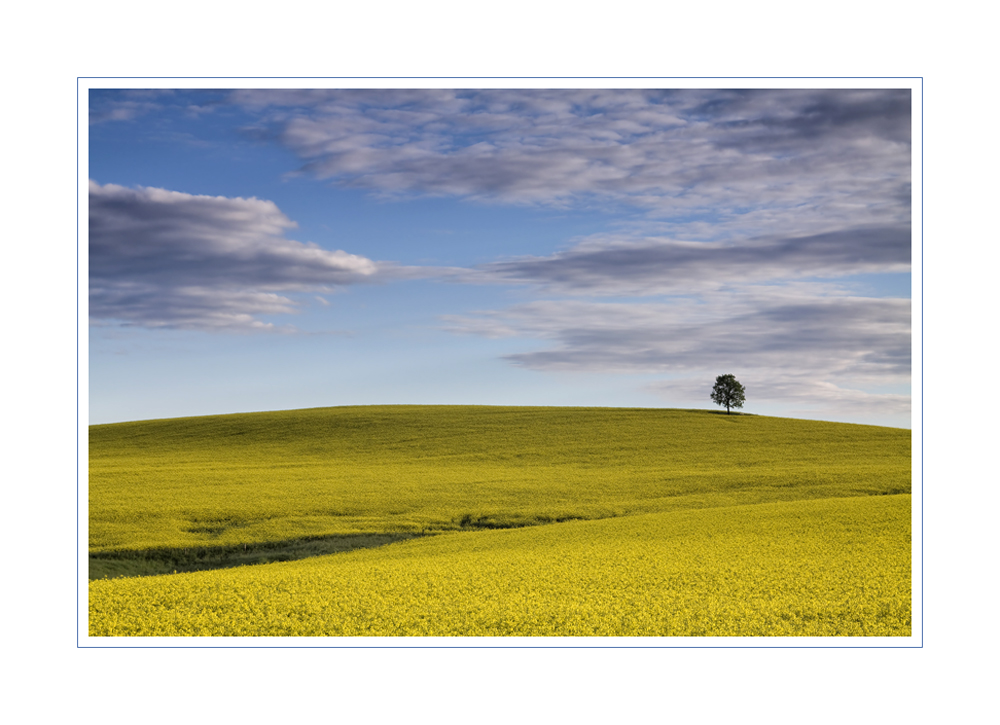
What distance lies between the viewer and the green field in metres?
9.16

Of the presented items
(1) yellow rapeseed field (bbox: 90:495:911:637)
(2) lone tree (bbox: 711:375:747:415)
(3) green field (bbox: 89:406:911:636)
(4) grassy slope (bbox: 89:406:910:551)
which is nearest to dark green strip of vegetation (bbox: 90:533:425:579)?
(3) green field (bbox: 89:406:911:636)

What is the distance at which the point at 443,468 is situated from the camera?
105ft

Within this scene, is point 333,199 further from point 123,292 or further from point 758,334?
point 758,334

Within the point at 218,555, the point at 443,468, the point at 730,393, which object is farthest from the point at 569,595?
the point at 730,393

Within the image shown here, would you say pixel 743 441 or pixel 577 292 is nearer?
pixel 577 292

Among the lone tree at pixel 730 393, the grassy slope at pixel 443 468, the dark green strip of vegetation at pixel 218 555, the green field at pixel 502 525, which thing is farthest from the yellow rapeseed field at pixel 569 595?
the lone tree at pixel 730 393

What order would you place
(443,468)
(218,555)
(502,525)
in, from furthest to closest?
(443,468)
(502,525)
(218,555)

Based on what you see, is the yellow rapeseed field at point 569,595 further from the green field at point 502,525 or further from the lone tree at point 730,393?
the lone tree at point 730,393

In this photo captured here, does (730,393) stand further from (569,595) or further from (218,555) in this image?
(569,595)

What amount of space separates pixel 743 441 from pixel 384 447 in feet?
62.3

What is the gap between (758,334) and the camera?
16172 mm

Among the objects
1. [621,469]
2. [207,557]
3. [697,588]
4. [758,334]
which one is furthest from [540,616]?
[621,469]

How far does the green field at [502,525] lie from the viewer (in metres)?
9.16

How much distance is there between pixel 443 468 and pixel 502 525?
34.6 ft
